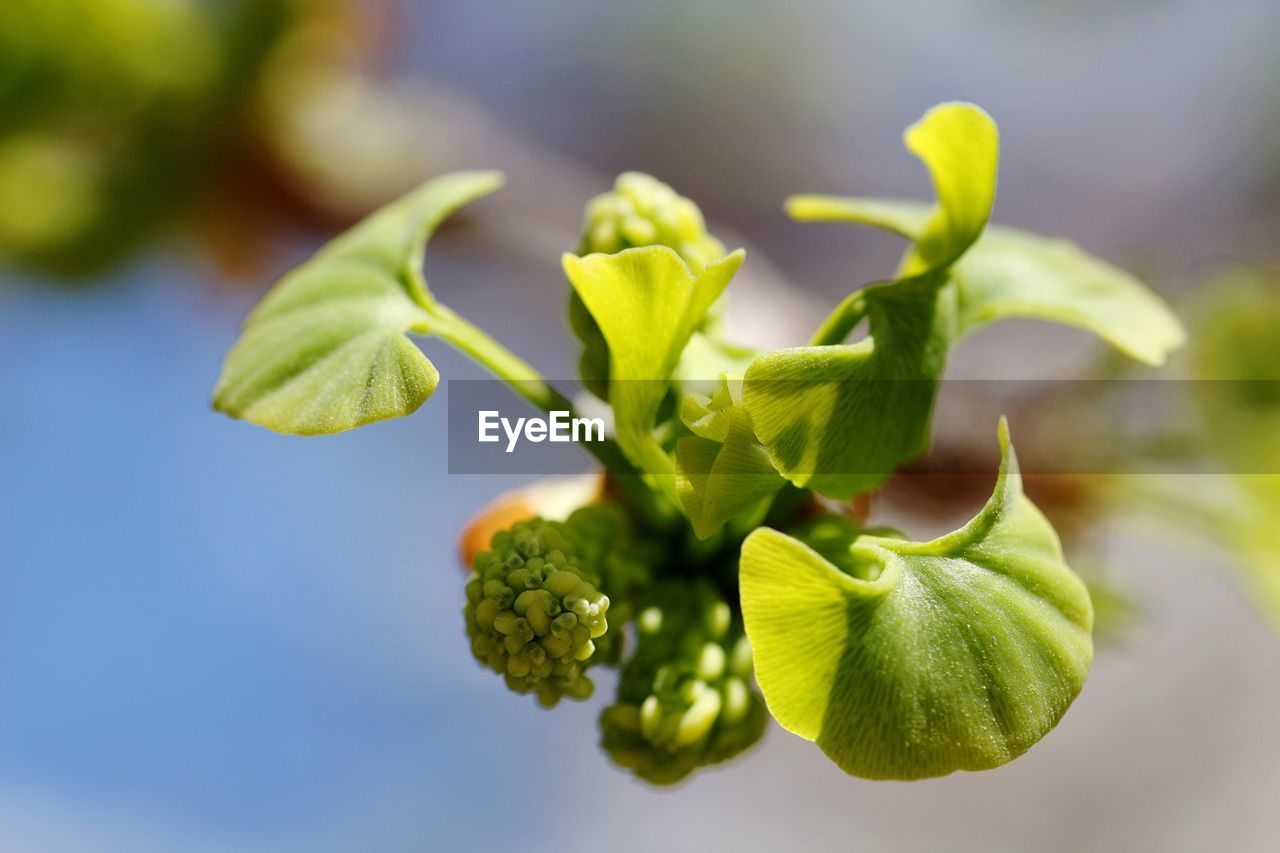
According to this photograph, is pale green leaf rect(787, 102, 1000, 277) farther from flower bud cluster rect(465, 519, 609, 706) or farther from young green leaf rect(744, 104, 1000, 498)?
flower bud cluster rect(465, 519, 609, 706)

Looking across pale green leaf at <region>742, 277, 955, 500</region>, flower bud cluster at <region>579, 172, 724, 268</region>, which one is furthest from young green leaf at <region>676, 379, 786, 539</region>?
flower bud cluster at <region>579, 172, 724, 268</region>

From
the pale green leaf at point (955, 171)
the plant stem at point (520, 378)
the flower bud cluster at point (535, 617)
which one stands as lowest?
the flower bud cluster at point (535, 617)

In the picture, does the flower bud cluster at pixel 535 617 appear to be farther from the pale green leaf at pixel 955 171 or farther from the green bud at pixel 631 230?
the pale green leaf at pixel 955 171

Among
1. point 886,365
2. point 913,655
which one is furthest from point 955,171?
point 913,655

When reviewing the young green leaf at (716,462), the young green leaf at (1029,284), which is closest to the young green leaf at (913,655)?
the young green leaf at (716,462)

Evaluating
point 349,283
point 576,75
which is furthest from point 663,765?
point 576,75

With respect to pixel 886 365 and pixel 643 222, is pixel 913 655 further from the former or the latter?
pixel 643 222

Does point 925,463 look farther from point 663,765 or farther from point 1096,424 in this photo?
point 663,765
